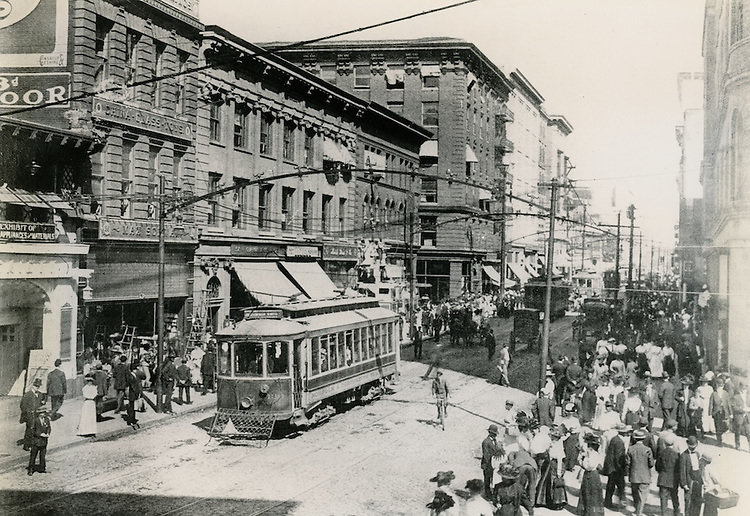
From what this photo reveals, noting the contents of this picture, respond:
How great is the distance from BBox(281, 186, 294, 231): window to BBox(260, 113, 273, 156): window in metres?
2.04

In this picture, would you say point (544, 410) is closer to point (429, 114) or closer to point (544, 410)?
point (544, 410)

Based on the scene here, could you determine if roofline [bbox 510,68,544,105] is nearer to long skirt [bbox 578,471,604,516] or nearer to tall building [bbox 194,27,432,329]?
tall building [bbox 194,27,432,329]

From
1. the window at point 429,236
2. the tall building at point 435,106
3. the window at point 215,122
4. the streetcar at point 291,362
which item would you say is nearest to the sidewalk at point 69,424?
the streetcar at point 291,362

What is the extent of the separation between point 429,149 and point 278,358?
138ft

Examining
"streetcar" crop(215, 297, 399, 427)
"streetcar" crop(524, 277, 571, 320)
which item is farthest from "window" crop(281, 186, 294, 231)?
"streetcar" crop(524, 277, 571, 320)

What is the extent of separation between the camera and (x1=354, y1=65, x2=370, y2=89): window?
56062 mm

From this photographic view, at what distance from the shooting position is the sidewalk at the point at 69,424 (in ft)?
49.7

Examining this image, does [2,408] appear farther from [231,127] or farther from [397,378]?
[231,127]

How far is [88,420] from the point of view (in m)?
16.5

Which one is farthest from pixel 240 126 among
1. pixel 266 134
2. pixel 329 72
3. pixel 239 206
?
pixel 329 72

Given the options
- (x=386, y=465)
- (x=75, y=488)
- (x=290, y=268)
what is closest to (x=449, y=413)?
(x=386, y=465)

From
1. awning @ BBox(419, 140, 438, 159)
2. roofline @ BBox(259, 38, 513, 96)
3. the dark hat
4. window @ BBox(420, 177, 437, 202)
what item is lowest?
the dark hat

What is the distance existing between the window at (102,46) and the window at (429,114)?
36.4 meters

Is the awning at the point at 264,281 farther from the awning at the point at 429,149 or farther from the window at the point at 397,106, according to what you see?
the window at the point at 397,106
